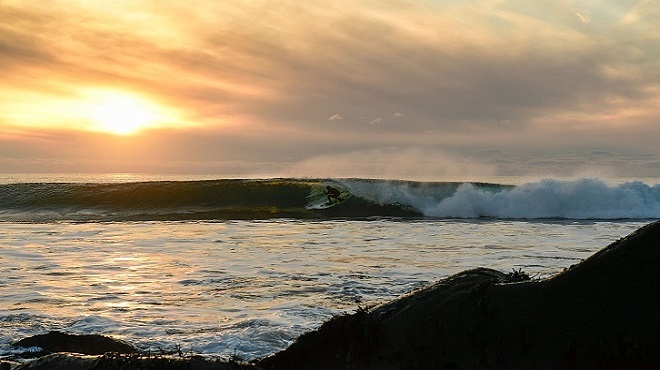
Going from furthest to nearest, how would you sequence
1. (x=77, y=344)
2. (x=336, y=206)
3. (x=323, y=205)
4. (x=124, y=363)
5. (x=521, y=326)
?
(x=323, y=205) < (x=336, y=206) < (x=77, y=344) < (x=521, y=326) < (x=124, y=363)

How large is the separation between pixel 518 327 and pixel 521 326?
0.06 feet

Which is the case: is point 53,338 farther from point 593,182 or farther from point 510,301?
point 593,182

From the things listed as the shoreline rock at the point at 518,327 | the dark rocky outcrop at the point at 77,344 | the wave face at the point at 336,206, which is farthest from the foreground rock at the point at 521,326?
the wave face at the point at 336,206

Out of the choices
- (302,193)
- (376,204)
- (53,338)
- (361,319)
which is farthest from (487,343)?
(302,193)

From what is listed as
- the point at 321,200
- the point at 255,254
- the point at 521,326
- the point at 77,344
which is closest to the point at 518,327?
the point at 521,326

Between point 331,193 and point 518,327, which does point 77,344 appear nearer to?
point 518,327

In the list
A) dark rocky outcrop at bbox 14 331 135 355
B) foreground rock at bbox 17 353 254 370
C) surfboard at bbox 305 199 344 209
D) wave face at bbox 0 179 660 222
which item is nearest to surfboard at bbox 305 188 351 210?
surfboard at bbox 305 199 344 209

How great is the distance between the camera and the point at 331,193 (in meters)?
33.4

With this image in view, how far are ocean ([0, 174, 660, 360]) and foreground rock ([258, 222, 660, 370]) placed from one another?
1375 mm

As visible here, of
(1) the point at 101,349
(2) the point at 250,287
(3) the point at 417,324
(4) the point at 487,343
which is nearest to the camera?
(4) the point at 487,343

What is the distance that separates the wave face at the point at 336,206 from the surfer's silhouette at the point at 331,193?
1.27 ft

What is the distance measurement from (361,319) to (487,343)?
902 millimetres

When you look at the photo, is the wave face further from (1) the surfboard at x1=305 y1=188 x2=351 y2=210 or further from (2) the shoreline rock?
(2) the shoreline rock

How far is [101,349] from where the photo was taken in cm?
539
